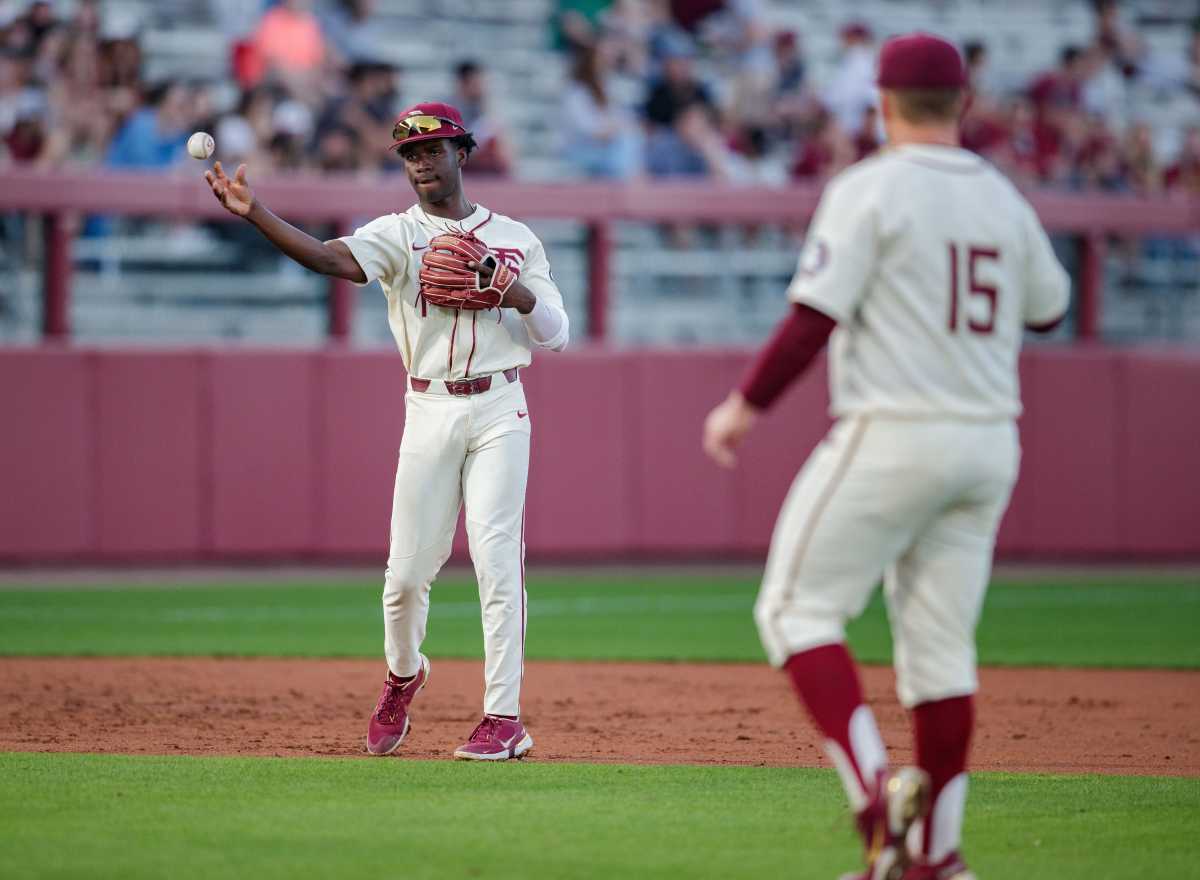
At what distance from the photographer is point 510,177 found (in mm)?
14672

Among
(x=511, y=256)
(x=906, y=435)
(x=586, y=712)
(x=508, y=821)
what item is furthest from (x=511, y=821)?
(x=586, y=712)

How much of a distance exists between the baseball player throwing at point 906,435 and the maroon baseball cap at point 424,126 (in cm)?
224

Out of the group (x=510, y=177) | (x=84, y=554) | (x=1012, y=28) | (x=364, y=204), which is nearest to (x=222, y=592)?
(x=84, y=554)

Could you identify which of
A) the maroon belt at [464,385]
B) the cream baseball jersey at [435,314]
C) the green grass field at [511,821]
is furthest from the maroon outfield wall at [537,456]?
the maroon belt at [464,385]

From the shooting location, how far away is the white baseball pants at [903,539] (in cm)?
408

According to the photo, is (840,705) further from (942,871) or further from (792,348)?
(792,348)

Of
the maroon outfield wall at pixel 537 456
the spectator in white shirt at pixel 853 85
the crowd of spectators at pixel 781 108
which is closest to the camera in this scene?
the maroon outfield wall at pixel 537 456

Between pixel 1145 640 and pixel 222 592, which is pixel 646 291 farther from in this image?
pixel 1145 640

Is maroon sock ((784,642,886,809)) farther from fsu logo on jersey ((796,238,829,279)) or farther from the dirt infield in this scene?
the dirt infield

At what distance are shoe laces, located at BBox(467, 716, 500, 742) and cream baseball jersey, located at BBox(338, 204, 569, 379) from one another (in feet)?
3.87

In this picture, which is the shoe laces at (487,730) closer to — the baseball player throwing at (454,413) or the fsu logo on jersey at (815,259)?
the baseball player throwing at (454,413)

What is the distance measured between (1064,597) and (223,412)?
635cm

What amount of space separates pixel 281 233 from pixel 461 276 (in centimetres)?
60

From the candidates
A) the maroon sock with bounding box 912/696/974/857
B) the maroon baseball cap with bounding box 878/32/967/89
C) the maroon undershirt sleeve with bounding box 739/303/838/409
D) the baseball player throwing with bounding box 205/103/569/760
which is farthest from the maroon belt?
the maroon sock with bounding box 912/696/974/857
